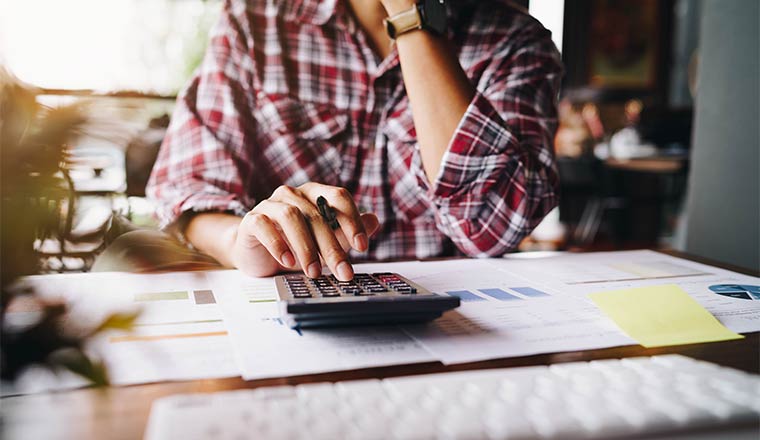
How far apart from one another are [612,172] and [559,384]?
11.2ft

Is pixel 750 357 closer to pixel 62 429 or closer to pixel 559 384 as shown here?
pixel 559 384

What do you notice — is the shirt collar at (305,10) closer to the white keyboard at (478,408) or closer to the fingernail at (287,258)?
the fingernail at (287,258)

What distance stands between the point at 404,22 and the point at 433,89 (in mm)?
125

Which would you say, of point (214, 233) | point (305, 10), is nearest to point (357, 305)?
point (214, 233)

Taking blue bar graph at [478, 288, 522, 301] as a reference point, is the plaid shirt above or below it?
above

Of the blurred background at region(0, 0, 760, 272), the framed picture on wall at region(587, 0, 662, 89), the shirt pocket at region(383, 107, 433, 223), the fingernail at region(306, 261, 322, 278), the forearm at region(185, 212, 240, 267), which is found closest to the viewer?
the blurred background at region(0, 0, 760, 272)

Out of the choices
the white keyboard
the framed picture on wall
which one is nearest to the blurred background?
the framed picture on wall

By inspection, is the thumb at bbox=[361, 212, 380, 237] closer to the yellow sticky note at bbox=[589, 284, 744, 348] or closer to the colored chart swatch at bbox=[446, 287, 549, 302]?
the colored chart swatch at bbox=[446, 287, 549, 302]

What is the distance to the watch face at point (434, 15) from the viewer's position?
2.93ft

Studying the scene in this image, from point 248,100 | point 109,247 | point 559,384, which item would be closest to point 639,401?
point 559,384

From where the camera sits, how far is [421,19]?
35.0 inches

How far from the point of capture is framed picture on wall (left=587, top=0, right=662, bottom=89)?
4.80 m

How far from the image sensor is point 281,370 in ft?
1.32

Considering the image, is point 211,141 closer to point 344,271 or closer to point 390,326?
point 344,271
